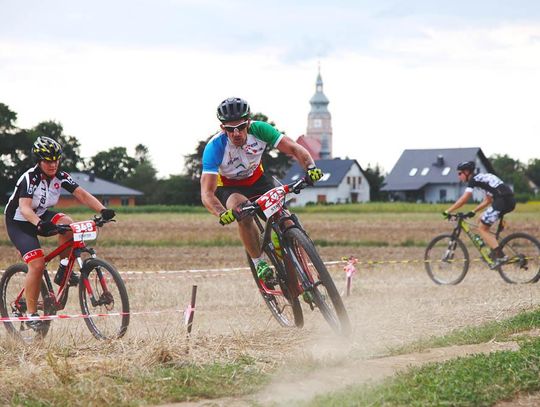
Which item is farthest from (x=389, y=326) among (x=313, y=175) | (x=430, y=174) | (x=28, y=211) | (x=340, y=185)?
(x=340, y=185)

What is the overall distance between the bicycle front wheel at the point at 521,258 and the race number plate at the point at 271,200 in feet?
26.3

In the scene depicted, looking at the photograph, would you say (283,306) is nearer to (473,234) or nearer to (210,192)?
(210,192)

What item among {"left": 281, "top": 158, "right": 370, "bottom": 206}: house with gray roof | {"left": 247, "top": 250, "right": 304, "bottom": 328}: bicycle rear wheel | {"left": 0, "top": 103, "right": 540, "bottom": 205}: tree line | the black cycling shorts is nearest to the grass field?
{"left": 247, "top": 250, "right": 304, "bottom": 328}: bicycle rear wheel

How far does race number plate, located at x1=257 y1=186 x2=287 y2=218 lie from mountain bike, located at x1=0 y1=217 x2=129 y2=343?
1.69 meters

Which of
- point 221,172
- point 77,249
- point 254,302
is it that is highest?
point 221,172

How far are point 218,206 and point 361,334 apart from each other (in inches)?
78.8

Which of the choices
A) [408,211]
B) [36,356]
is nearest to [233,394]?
[36,356]

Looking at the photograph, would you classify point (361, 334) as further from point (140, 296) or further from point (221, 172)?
point (140, 296)

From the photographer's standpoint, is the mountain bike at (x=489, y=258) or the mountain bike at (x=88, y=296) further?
the mountain bike at (x=489, y=258)

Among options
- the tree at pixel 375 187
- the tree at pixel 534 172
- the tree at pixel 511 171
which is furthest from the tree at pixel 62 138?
the tree at pixel 534 172

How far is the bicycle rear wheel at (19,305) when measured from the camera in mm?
10531

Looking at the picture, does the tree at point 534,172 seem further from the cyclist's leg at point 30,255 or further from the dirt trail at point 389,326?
the cyclist's leg at point 30,255

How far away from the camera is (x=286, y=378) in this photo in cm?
765

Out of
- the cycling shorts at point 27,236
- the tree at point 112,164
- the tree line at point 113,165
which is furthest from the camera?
the tree at point 112,164
